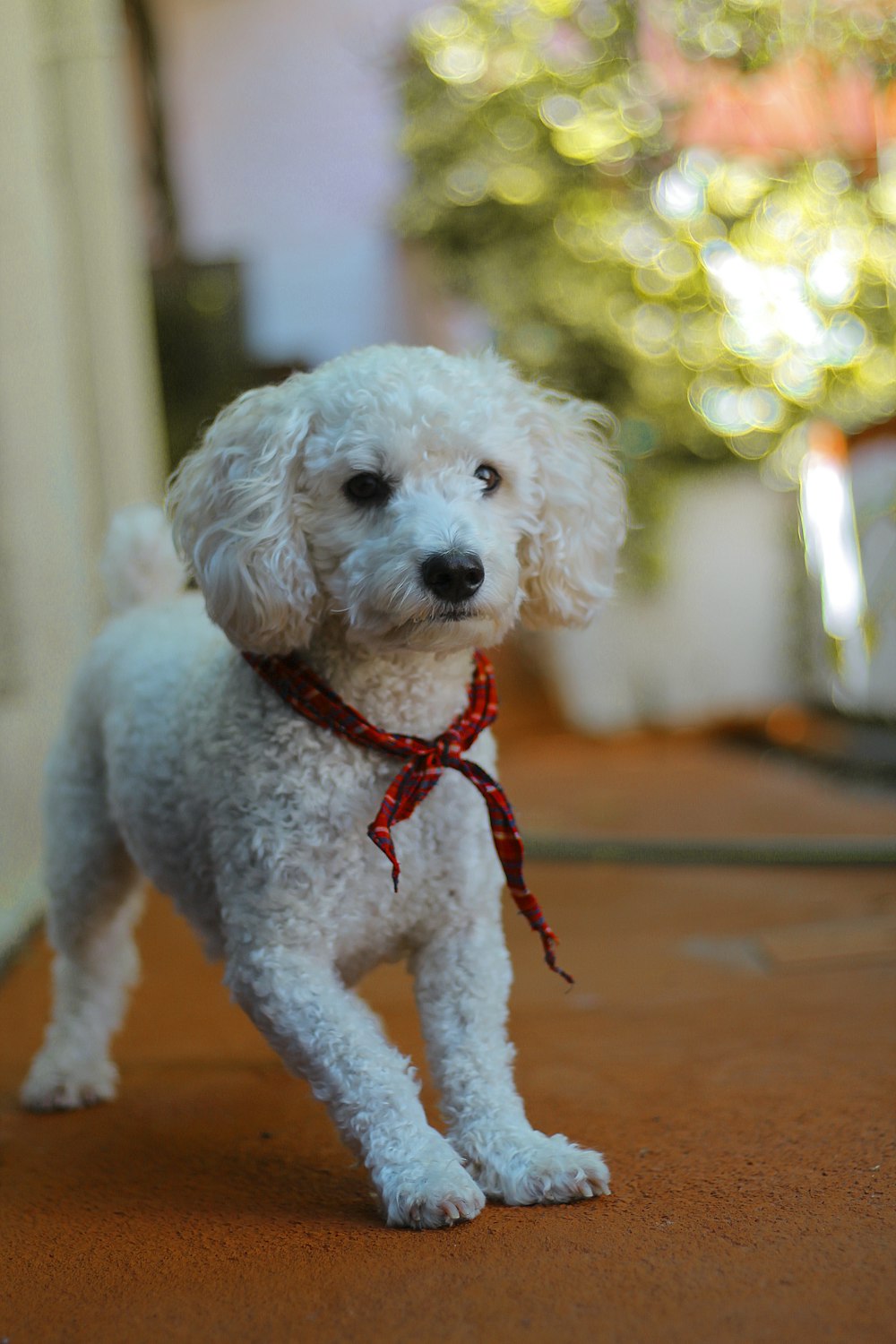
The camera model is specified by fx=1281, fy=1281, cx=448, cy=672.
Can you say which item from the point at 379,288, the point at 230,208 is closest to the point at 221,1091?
the point at 379,288

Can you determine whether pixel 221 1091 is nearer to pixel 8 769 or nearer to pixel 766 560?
pixel 8 769

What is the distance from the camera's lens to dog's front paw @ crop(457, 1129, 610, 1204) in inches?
71.0

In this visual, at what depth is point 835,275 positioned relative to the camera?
639 centimetres

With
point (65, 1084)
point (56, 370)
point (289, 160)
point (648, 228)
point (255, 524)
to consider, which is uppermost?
point (289, 160)

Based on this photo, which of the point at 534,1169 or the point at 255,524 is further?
the point at 255,524

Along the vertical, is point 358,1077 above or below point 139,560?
below

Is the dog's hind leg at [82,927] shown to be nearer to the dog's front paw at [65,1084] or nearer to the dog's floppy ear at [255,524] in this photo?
the dog's front paw at [65,1084]

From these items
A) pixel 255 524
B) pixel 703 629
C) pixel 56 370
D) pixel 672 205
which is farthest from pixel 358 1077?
pixel 703 629

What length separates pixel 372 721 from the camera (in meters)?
2.03

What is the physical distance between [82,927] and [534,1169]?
3.86ft

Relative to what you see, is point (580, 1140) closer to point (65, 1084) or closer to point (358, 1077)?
point (358, 1077)

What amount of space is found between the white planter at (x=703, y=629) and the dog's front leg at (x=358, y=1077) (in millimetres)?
5637

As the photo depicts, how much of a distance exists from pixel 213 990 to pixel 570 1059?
1.10m

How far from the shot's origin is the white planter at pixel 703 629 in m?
7.44
